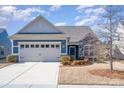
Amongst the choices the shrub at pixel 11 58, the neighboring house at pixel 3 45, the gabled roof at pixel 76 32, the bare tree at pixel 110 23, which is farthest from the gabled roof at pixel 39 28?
the bare tree at pixel 110 23

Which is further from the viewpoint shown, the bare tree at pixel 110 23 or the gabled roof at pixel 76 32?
the gabled roof at pixel 76 32

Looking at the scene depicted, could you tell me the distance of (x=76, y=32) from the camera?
1300 inches

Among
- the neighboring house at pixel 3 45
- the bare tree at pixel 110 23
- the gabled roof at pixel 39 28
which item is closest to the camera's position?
the bare tree at pixel 110 23

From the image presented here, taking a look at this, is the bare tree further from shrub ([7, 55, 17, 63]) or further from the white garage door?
shrub ([7, 55, 17, 63])

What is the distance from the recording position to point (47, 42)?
1116 inches

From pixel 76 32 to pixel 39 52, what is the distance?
6549 mm

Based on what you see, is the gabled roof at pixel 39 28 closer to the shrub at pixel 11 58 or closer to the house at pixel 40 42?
the house at pixel 40 42

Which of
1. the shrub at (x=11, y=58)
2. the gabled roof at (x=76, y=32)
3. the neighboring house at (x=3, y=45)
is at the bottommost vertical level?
the shrub at (x=11, y=58)

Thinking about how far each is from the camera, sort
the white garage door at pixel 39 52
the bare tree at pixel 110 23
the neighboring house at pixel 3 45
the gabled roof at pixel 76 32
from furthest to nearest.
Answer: the neighboring house at pixel 3 45
the gabled roof at pixel 76 32
the white garage door at pixel 39 52
the bare tree at pixel 110 23

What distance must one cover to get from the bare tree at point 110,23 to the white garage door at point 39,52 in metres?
10.4

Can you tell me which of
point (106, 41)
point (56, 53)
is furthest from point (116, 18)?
point (56, 53)

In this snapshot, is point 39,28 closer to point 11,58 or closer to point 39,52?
point 39,52

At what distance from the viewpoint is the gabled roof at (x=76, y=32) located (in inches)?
1243
